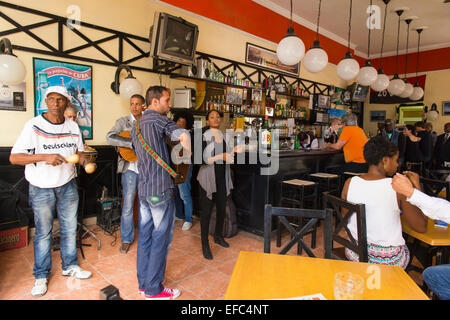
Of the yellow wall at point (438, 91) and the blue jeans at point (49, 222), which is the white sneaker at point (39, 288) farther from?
the yellow wall at point (438, 91)

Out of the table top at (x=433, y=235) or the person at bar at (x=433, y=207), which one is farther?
the table top at (x=433, y=235)

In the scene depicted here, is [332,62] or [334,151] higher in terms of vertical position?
[332,62]

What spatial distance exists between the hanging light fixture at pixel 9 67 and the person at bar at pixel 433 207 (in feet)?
12.0

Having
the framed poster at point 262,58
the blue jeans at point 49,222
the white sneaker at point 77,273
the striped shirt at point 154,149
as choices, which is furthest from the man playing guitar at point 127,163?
the framed poster at point 262,58

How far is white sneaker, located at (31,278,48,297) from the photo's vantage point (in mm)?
2545

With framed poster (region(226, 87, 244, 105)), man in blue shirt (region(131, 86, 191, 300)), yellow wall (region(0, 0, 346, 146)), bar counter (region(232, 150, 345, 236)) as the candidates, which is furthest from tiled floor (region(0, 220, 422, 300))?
framed poster (region(226, 87, 244, 105))

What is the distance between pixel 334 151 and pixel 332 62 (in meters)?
4.88

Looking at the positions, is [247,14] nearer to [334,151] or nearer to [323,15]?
[323,15]

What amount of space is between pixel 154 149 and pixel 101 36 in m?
2.91

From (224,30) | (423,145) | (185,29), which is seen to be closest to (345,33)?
(423,145)

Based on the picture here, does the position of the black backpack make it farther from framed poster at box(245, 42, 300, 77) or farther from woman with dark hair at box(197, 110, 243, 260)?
framed poster at box(245, 42, 300, 77)

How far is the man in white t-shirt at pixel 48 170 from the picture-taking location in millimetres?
2479

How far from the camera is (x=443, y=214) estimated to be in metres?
1.70

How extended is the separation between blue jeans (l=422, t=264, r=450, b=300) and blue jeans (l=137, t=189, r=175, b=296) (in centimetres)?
194
